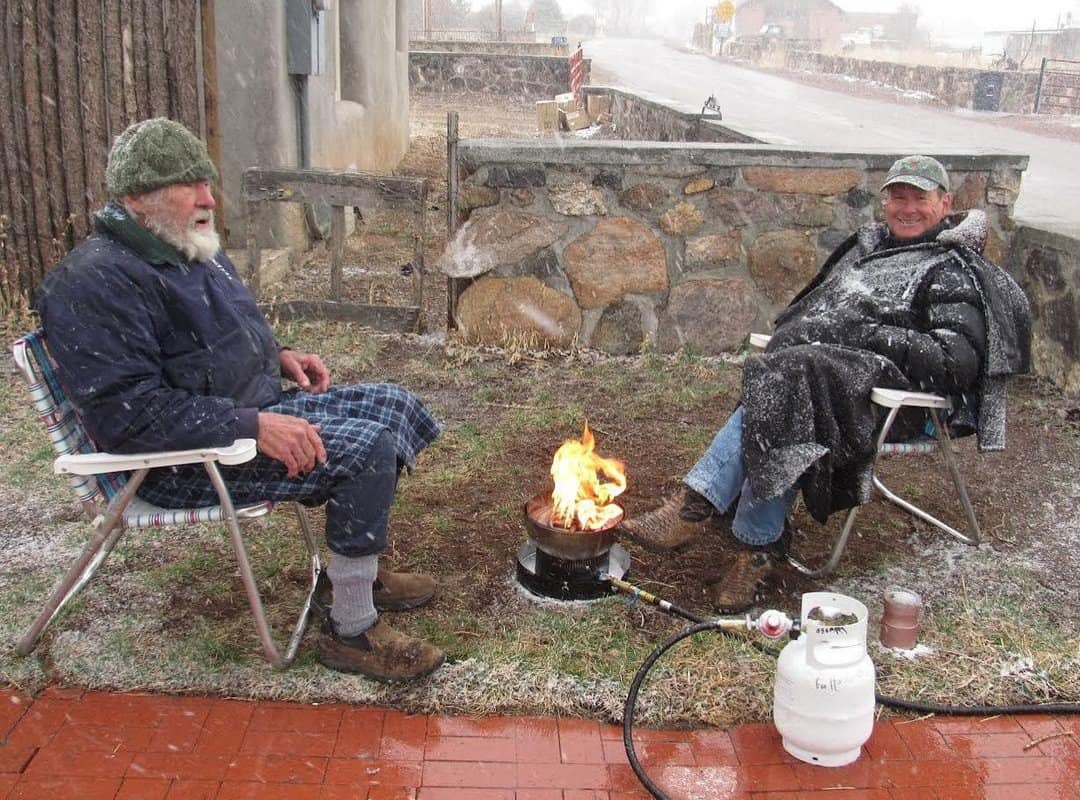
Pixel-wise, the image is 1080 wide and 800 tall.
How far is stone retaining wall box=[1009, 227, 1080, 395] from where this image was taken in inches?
209

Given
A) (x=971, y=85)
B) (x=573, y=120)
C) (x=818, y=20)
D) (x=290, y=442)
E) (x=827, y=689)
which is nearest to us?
(x=827, y=689)

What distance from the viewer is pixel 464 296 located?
225 inches

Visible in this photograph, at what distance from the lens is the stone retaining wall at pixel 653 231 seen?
548 centimetres

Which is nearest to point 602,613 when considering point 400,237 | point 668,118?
point 400,237

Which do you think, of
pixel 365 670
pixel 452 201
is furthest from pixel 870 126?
pixel 365 670

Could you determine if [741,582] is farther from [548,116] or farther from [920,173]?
[548,116]

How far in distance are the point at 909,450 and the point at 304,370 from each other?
81.8 inches

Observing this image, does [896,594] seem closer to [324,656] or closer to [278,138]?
[324,656]

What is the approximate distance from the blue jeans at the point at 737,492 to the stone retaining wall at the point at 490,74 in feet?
82.5

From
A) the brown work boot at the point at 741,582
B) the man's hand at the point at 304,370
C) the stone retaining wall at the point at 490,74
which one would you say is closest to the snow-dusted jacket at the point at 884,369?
the brown work boot at the point at 741,582

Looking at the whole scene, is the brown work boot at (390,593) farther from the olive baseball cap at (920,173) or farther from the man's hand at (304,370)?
the olive baseball cap at (920,173)

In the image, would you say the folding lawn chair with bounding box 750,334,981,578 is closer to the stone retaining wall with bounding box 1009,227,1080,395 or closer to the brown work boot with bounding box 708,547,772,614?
the brown work boot with bounding box 708,547,772,614

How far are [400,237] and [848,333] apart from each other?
233 inches

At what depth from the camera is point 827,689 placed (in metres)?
2.49
